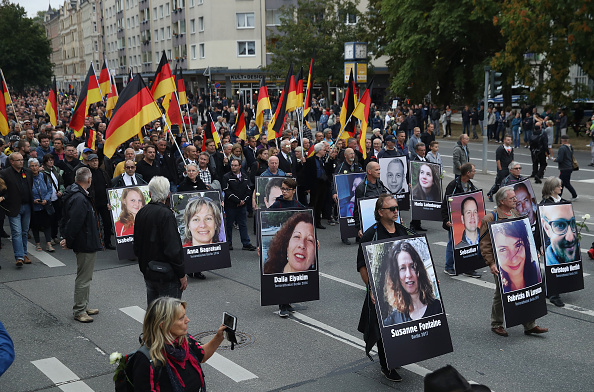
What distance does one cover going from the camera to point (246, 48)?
2643 inches

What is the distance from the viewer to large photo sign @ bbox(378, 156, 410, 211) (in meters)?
14.3

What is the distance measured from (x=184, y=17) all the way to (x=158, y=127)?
2060 inches

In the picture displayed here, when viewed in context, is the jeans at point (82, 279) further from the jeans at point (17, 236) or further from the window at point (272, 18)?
the window at point (272, 18)

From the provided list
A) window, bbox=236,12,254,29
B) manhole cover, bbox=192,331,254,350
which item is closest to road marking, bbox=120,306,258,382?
manhole cover, bbox=192,331,254,350

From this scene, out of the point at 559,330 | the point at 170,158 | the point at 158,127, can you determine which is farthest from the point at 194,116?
the point at 559,330

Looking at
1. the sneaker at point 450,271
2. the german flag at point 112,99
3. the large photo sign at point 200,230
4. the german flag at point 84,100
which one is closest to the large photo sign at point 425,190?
the sneaker at point 450,271

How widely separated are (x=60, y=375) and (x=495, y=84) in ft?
54.6

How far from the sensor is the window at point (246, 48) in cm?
6705

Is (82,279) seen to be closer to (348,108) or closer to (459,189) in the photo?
(459,189)

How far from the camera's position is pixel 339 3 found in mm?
53812

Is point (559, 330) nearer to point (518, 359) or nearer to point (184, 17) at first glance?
point (518, 359)

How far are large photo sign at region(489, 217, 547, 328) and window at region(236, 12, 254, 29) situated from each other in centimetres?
6188

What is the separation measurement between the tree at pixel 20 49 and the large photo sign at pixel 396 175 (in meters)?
79.3

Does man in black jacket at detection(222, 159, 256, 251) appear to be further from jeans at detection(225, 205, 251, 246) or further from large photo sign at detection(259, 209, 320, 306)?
large photo sign at detection(259, 209, 320, 306)
